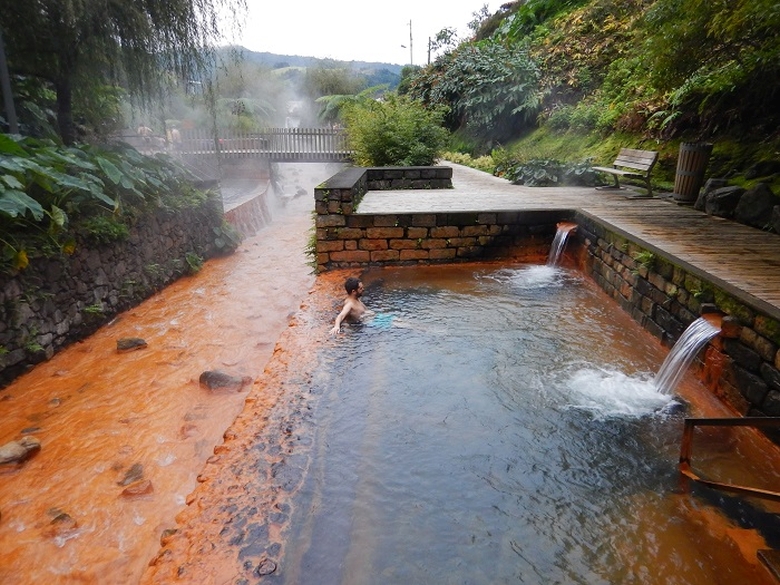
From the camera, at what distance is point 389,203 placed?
23.4 ft

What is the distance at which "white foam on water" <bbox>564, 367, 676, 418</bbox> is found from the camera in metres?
3.15

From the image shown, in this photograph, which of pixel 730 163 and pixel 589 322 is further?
pixel 730 163

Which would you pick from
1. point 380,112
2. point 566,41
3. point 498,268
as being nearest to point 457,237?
point 498,268

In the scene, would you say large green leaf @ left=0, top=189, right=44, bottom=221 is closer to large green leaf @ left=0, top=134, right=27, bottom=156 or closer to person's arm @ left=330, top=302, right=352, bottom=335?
large green leaf @ left=0, top=134, right=27, bottom=156

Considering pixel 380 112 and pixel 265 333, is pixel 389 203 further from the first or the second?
pixel 380 112

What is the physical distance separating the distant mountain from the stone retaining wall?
6.05 metres

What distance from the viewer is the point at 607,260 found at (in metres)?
5.25

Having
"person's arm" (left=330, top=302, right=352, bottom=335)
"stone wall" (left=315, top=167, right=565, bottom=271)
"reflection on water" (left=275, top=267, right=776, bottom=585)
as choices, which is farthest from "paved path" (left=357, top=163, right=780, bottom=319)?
"person's arm" (left=330, top=302, right=352, bottom=335)

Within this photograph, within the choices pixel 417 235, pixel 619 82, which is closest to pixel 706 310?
pixel 417 235

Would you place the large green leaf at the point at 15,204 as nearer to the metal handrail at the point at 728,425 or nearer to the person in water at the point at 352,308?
the person in water at the point at 352,308

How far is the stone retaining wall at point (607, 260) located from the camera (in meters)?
3.04

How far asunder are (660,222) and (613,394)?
9.82ft

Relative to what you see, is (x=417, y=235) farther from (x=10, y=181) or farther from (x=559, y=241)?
(x=10, y=181)

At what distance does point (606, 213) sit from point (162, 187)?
8309 mm
